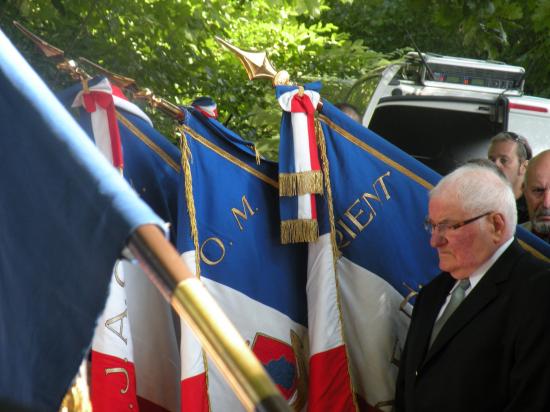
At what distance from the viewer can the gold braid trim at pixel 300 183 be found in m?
4.39

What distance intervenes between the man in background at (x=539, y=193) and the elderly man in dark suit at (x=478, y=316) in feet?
3.57

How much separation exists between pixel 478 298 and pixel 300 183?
1070 mm

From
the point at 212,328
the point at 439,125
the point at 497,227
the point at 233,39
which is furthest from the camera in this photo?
the point at 233,39

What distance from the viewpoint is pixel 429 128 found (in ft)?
27.2

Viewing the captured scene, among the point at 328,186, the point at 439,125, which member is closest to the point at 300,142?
the point at 328,186

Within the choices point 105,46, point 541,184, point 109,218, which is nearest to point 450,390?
point 541,184

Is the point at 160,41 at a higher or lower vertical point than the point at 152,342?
higher

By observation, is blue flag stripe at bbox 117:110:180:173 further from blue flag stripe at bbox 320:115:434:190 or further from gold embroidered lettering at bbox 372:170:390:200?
gold embroidered lettering at bbox 372:170:390:200

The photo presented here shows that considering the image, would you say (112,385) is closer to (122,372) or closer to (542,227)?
(122,372)

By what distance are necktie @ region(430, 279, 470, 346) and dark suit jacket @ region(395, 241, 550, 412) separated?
0.04 metres

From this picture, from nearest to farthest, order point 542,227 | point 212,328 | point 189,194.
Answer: point 212,328 < point 189,194 < point 542,227

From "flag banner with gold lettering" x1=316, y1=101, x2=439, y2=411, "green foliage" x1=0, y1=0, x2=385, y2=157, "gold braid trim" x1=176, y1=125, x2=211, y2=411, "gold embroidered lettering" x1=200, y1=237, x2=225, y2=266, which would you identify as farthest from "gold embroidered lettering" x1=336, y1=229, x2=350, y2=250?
"green foliage" x1=0, y1=0, x2=385, y2=157

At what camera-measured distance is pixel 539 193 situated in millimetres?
4906

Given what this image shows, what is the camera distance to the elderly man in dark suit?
3.39m
